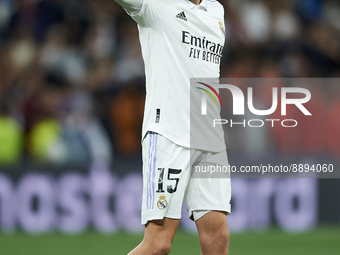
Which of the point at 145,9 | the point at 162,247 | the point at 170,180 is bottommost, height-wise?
the point at 162,247

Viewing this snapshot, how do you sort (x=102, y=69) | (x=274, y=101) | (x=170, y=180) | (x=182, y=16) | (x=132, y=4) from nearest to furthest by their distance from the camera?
1. (x=132, y=4)
2. (x=170, y=180)
3. (x=182, y=16)
4. (x=274, y=101)
5. (x=102, y=69)

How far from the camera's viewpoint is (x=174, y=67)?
367 cm

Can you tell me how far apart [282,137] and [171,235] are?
5.02 metres

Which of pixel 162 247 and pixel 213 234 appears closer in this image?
pixel 162 247

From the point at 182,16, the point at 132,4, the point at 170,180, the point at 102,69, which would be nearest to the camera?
the point at 132,4

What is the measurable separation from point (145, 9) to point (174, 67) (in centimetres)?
41

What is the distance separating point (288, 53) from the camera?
31.3 feet

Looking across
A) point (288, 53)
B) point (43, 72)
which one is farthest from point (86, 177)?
point (288, 53)

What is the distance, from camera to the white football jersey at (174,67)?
Answer: 143 inches

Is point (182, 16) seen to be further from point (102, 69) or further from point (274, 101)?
point (102, 69)

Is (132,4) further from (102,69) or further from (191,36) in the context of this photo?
(102,69)

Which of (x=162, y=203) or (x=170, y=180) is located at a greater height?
(x=170, y=180)

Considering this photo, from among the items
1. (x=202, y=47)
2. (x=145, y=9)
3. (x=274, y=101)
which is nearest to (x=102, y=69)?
(x=274, y=101)

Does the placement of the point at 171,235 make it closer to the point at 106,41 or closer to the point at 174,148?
the point at 174,148
